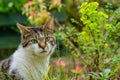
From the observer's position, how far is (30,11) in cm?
757

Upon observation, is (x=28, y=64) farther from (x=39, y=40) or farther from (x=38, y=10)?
(x=38, y=10)

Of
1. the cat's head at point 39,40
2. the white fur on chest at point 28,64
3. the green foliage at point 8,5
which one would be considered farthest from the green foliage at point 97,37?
the green foliage at point 8,5

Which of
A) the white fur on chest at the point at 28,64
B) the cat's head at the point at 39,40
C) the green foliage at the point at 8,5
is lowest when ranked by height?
the green foliage at the point at 8,5

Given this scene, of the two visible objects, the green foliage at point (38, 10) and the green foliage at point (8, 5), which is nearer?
the green foliage at point (38, 10)

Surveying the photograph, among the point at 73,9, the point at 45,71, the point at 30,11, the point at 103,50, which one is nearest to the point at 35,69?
the point at 45,71

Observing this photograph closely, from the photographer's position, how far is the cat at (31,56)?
4.64 m

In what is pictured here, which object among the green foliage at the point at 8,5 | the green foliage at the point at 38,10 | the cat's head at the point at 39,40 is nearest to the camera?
the cat's head at the point at 39,40

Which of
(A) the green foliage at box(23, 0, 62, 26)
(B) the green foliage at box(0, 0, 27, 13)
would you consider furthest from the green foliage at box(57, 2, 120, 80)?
(B) the green foliage at box(0, 0, 27, 13)

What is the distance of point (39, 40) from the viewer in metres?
4.61

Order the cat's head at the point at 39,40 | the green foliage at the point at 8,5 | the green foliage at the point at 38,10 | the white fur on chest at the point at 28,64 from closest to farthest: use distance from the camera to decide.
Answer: the cat's head at the point at 39,40
the white fur on chest at the point at 28,64
the green foliage at the point at 38,10
the green foliage at the point at 8,5

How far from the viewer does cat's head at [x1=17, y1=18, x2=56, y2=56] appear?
457cm

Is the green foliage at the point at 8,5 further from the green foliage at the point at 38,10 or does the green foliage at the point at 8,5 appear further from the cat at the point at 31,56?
the cat at the point at 31,56

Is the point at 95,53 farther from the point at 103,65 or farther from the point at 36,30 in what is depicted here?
the point at 36,30

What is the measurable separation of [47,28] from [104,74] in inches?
38.4
